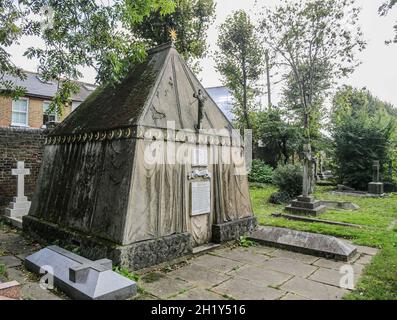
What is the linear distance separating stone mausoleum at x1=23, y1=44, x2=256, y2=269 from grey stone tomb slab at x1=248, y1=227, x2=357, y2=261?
563 millimetres

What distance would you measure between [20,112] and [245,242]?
18380mm

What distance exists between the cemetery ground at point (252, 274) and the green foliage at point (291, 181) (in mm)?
6265

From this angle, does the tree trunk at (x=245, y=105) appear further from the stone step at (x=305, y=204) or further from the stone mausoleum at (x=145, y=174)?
the stone mausoleum at (x=145, y=174)

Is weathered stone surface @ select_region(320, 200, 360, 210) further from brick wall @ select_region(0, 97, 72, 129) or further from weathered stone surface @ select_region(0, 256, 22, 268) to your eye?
brick wall @ select_region(0, 97, 72, 129)

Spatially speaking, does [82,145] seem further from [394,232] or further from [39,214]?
[394,232]

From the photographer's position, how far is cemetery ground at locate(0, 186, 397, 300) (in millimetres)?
4305

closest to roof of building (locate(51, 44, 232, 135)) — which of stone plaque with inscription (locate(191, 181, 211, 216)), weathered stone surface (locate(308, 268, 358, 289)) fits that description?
stone plaque with inscription (locate(191, 181, 211, 216))

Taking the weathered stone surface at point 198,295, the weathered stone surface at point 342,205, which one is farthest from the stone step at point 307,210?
the weathered stone surface at point 198,295

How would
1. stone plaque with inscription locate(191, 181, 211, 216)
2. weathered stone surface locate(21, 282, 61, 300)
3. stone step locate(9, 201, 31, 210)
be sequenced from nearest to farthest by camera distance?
weathered stone surface locate(21, 282, 61, 300) → stone plaque with inscription locate(191, 181, 211, 216) → stone step locate(9, 201, 31, 210)

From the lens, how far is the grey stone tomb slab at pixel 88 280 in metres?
3.87

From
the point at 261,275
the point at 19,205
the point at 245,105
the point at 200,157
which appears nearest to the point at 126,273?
the point at 261,275

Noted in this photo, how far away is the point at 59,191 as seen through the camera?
6844 millimetres
